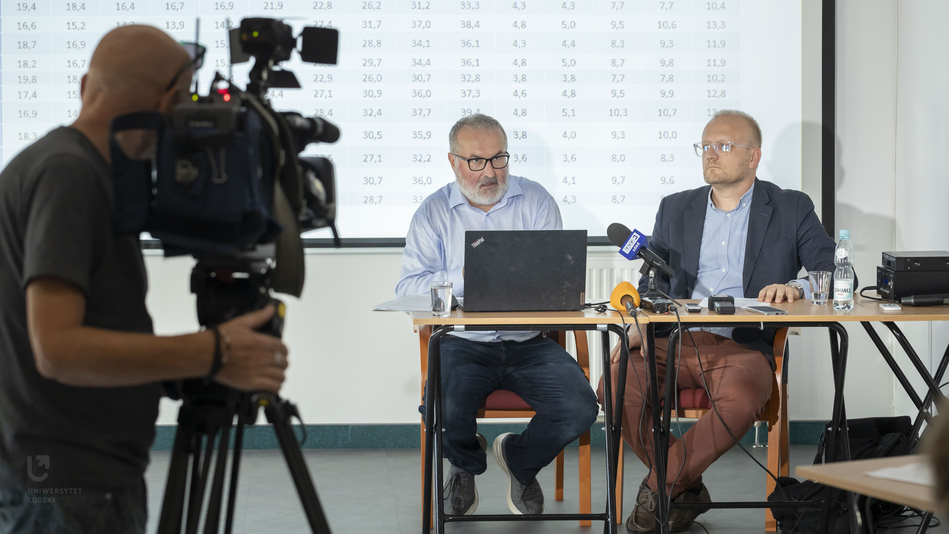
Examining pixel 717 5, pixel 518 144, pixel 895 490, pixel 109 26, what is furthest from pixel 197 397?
pixel 717 5

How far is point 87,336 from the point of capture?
1.10m

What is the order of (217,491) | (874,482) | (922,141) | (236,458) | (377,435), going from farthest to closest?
1. (377,435)
2. (922,141)
3. (236,458)
4. (217,491)
5. (874,482)

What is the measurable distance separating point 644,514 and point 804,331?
1539mm

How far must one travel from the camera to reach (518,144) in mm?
3799

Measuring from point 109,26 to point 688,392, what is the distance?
2947mm

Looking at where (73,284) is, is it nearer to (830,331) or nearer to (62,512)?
(62,512)

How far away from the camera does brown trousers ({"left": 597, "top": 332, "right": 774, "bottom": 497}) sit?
8.96 feet

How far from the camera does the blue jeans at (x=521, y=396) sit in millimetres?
2736

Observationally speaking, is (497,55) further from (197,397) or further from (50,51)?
(197,397)

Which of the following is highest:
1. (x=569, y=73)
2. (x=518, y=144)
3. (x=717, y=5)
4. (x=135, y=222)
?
(x=717, y=5)

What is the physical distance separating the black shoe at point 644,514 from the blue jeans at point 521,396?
316 mm

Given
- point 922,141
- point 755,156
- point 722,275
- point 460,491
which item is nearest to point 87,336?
point 460,491

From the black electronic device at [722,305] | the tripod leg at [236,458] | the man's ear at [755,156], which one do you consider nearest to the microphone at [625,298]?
the black electronic device at [722,305]

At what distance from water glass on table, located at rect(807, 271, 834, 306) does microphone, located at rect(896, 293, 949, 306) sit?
0.76 feet
